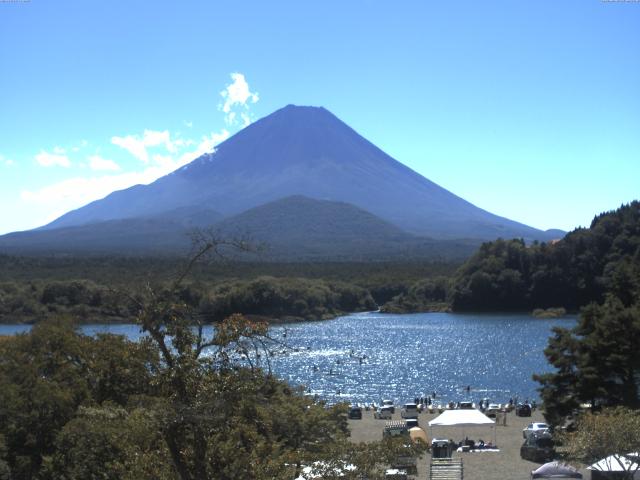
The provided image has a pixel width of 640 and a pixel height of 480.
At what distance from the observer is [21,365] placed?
474 inches

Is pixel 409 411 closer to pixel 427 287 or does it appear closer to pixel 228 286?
pixel 228 286

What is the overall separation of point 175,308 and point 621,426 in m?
6.32

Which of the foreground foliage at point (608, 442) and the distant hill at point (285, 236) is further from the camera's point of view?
the distant hill at point (285, 236)

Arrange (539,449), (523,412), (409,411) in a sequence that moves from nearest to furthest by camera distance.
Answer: (539,449) → (523,412) → (409,411)

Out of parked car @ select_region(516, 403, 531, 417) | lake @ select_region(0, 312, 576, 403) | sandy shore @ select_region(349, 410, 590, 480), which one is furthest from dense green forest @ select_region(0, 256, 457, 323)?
parked car @ select_region(516, 403, 531, 417)

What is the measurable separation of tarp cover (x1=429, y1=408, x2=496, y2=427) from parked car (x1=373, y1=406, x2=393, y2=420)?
5.20 metres

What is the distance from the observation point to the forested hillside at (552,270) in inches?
2356

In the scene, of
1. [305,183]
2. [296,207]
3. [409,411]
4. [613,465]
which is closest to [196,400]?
[613,465]

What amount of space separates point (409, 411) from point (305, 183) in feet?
479

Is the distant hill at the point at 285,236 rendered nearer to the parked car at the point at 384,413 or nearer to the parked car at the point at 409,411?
the parked car at the point at 384,413

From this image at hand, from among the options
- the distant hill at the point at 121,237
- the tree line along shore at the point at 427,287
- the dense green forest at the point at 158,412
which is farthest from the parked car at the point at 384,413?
the distant hill at the point at 121,237

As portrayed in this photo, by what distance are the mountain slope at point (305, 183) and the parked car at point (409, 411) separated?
12691cm

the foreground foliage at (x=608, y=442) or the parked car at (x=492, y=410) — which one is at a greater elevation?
the foreground foliage at (x=608, y=442)

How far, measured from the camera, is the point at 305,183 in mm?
169500
